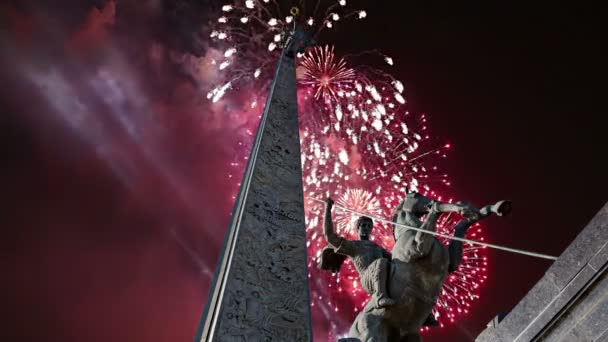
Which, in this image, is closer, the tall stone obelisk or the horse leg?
the tall stone obelisk

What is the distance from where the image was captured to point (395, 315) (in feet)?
22.1

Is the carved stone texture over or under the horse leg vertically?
under

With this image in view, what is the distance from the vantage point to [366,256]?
24.6 feet

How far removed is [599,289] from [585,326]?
0.43 m

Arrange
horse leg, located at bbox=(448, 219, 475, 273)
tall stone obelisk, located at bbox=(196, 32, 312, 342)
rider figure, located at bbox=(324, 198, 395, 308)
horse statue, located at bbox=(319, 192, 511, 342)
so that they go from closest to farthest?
tall stone obelisk, located at bbox=(196, 32, 312, 342), horse statue, located at bbox=(319, 192, 511, 342), rider figure, located at bbox=(324, 198, 395, 308), horse leg, located at bbox=(448, 219, 475, 273)

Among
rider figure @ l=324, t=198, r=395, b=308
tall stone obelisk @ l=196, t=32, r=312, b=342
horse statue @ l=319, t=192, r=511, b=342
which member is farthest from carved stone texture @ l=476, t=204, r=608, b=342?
tall stone obelisk @ l=196, t=32, r=312, b=342

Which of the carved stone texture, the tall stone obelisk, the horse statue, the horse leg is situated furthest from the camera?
the horse leg

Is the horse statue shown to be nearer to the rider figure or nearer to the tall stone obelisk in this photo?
the rider figure

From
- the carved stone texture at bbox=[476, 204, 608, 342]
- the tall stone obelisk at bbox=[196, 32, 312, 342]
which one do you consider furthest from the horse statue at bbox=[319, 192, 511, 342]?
the tall stone obelisk at bbox=[196, 32, 312, 342]

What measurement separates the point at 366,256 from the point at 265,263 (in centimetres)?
249

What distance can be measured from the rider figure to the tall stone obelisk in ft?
3.85

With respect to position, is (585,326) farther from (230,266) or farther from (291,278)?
(230,266)

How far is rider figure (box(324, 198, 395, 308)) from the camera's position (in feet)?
22.6

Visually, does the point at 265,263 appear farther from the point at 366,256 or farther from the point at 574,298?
the point at 574,298
